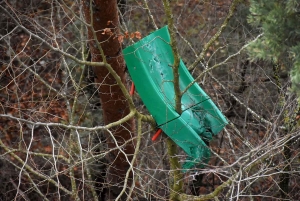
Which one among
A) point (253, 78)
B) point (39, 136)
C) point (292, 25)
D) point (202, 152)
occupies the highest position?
point (292, 25)

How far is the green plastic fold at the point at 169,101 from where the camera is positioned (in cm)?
671

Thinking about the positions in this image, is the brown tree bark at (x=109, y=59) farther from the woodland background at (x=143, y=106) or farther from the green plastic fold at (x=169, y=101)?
the green plastic fold at (x=169, y=101)

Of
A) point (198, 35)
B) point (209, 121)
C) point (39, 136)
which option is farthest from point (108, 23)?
point (39, 136)

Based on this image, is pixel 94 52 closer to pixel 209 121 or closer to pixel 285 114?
pixel 209 121

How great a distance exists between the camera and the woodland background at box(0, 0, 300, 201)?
235 inches

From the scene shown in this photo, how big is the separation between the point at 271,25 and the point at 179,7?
23.1 ft

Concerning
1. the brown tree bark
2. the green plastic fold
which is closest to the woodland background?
the brown tree bark

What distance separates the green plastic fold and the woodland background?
187 mm

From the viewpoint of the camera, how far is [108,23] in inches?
286

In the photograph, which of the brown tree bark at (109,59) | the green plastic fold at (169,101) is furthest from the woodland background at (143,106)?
the green plastic fold at (169,101)

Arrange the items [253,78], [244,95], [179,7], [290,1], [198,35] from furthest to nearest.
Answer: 1. [179,7]
2. [198,35]
3. [244,95]
4. [253,78]
5. [290,1]

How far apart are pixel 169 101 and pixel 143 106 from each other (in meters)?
2.13

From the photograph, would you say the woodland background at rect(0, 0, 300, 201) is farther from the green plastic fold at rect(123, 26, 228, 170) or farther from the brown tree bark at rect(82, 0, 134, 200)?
the green plastic fold at rect(123, 26, 228, 170)

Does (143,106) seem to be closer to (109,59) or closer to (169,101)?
(109,59)
